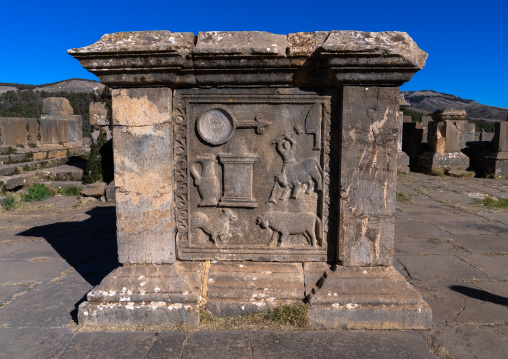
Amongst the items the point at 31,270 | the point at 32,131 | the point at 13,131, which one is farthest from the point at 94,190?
the point at 32,131

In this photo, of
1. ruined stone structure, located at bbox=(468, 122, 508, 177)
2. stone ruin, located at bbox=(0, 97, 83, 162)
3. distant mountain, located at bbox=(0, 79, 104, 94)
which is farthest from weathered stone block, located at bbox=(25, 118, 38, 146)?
distant mountain, located at bbox=(0, 79, 104, 94)

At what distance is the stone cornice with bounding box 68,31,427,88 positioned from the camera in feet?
8.73

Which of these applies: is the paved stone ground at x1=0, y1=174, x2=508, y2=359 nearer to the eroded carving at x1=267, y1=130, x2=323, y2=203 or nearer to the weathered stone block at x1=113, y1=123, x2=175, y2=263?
the weathered stone block at x1=113, y1=123, x2=175, y2=263

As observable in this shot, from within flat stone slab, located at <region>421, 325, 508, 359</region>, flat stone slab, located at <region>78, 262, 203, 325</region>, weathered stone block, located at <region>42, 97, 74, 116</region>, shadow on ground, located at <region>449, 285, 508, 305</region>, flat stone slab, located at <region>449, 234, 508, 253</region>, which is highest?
weathered stone block, located at <region>42, 97, 74, 116</region>

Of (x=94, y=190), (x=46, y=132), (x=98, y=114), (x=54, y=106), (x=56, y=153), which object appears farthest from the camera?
(x=54, y=106)

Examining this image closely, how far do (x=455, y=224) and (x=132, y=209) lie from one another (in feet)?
15.2

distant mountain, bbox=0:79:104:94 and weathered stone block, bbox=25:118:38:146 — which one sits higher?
distant mountain, bbox=0:79:104:94

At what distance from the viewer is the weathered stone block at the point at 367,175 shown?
9.28 feet

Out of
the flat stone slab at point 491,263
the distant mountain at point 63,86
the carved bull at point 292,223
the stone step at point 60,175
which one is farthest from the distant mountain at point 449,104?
the carved bull at point 292,223

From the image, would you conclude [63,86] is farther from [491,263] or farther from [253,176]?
[491,263]

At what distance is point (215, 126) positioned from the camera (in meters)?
2.97

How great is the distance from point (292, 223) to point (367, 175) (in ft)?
2.07

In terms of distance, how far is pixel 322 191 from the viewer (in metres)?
3.01

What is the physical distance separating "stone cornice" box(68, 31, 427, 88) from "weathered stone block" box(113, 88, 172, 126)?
6cm
